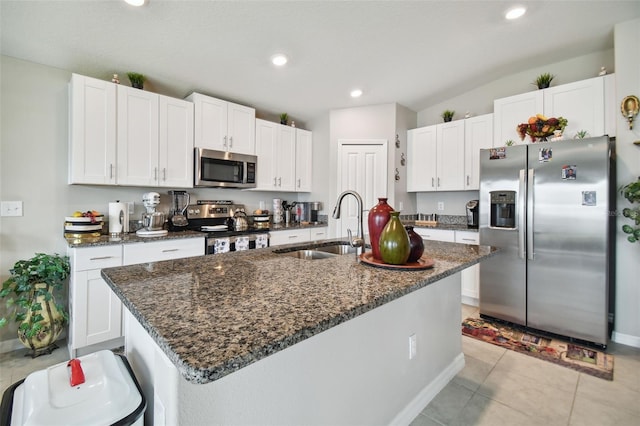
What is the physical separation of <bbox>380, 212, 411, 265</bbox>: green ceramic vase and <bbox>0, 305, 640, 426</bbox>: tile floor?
3.37 ft

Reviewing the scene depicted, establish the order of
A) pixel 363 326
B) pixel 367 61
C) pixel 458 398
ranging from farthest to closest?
pixel 367 61, pixel 458 398, pixel 363 326

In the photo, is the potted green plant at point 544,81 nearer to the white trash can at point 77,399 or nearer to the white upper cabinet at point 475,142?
the white upper cabinet at point 475,142

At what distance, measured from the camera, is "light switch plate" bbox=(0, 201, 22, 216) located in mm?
2350

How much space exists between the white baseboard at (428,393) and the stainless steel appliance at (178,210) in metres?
2.65

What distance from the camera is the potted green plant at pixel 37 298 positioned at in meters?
2.18

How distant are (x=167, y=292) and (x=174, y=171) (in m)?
2.41

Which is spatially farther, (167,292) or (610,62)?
(610,62)

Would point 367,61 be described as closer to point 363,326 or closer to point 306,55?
point 306,55

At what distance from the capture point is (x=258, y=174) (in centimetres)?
374

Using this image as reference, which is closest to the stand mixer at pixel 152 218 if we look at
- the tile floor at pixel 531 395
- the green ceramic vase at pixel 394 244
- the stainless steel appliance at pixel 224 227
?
the stainless steel appliance at pixel 224 227

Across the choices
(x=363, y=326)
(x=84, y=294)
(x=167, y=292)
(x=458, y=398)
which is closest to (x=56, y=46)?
(x=84, y=294)

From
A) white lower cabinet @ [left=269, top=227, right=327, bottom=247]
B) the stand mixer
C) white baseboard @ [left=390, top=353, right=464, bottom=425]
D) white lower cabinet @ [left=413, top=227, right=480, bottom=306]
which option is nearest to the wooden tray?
white baseboard @ [left=390, top=353, right=464, bottom=425]

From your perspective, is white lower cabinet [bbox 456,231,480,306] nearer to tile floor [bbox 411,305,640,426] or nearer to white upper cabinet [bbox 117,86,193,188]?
tile floor [bbox 411,305,640,426]

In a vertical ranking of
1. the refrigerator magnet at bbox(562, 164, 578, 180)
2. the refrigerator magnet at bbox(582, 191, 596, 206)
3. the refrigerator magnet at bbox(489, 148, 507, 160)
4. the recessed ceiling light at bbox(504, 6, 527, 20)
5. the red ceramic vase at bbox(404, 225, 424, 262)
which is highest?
the recessed ceiling light at bbox(504, 6, 527, 20)
